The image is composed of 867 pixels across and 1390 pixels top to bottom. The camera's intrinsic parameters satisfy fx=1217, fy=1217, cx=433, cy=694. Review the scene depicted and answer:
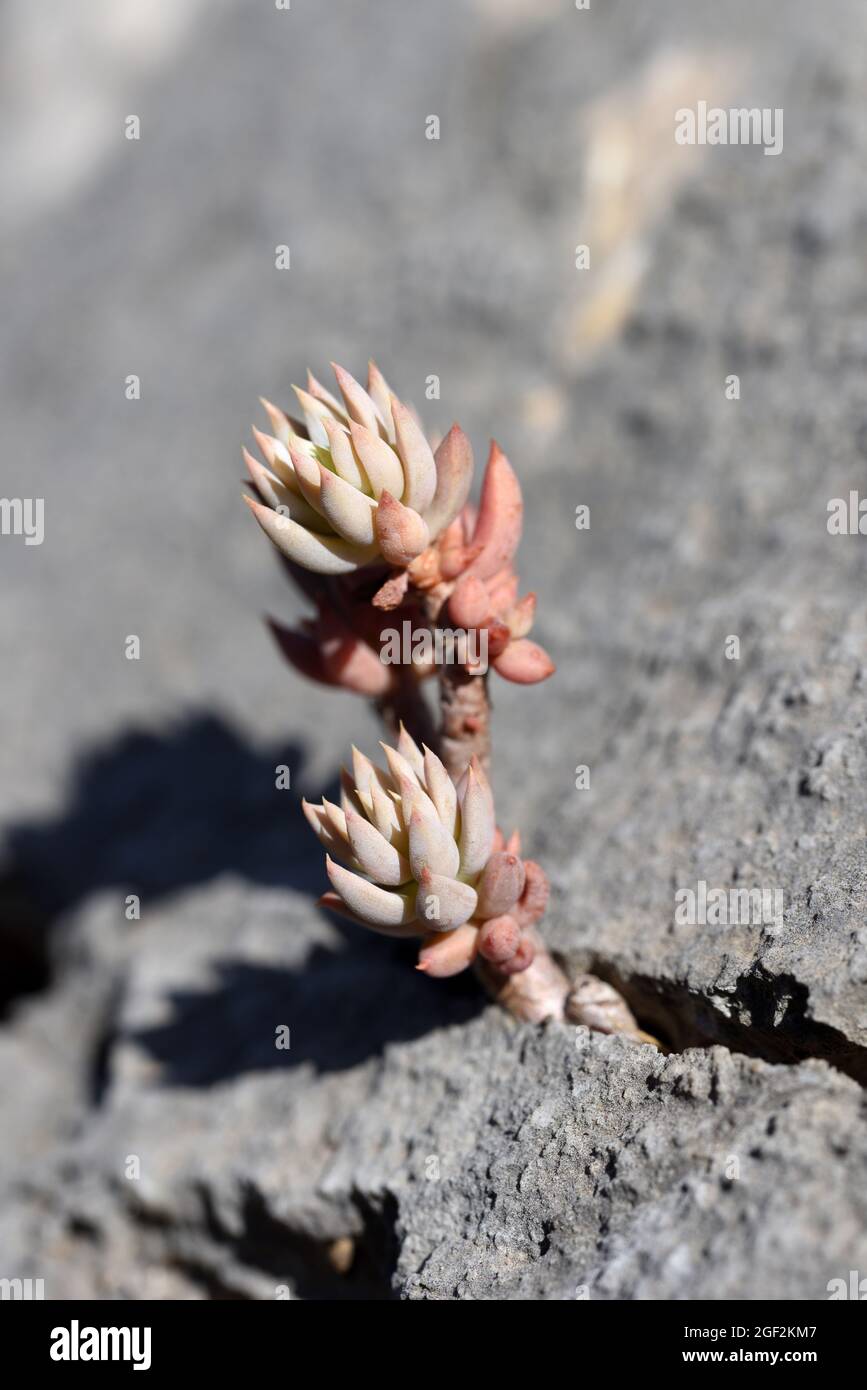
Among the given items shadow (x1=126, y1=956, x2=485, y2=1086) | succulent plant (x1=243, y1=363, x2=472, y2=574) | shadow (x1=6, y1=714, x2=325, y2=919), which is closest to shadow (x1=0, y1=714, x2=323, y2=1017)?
shadow (x1=6, y1=714, x2=325, y2=919)

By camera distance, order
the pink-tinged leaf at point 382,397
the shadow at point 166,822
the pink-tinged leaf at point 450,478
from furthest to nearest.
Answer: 1. the shadow at point 166,822
2. the pink-tinged leaf at point 382,397
3. the pink-tinged leaf at point 450,478

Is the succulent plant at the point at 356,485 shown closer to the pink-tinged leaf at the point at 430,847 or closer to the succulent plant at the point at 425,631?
the succulent plant at the point at 425,631

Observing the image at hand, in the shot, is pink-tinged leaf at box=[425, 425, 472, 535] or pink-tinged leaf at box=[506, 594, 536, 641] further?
pink-tinged leaf at box=[506, 594, 536, 641]

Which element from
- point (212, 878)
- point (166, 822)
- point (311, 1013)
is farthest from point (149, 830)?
point (311, 1013)

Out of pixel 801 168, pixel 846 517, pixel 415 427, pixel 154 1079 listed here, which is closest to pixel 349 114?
pixel 801 168

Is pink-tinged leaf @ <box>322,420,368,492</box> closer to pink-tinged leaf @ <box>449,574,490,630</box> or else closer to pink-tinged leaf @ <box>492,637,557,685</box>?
pink-tinged leaf @ <box>449,574,490,630</box>

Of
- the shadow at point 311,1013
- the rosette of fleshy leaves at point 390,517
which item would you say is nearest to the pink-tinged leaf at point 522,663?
the rosette of fleshy leaves at point 390,517

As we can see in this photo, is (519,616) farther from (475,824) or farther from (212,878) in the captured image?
(212,878)
